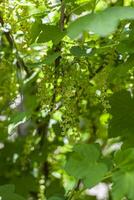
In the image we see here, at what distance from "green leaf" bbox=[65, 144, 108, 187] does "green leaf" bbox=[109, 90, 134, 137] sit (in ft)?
1.34

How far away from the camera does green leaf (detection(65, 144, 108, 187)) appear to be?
93 centimetres

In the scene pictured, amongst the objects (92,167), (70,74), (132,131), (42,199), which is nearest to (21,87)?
(70,74)

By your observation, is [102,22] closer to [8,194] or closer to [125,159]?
[125,159]

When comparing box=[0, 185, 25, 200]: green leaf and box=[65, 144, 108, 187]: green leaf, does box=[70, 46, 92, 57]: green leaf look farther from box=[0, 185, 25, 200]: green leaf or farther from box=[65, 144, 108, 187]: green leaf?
box=[0, 185, 25, 200]: green leaf

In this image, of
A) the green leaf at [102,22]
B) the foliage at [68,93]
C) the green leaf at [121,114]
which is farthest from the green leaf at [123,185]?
the green leaf at [121,114]

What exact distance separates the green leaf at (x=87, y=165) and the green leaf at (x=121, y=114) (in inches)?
16.1

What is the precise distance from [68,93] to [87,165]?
0.39m

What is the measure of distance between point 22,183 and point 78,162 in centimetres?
110

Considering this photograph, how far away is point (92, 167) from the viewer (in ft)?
3.16

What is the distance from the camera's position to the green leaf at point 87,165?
3.06 feet

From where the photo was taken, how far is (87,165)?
97 centimetres

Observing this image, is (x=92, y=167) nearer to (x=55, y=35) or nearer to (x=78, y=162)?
(x=78, y=162)

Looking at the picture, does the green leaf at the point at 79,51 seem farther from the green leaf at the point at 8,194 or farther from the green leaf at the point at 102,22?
the green leaf at the point at 8,194

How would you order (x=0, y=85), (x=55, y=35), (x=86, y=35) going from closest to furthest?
1. (x=55, y=35)
2. (x=86, y=35)
3. (x=0, y=85)
